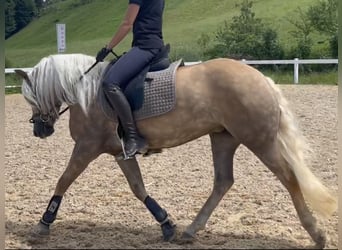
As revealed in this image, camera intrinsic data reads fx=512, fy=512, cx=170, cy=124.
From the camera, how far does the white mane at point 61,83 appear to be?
15.1 ft

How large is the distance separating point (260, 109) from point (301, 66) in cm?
A: 1862

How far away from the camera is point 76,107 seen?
462 cm

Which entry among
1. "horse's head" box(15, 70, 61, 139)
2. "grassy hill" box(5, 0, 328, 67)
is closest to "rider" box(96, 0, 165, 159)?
"horse's head" box(15, 70, 61, 139)

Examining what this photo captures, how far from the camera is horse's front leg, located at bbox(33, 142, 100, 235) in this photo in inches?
177

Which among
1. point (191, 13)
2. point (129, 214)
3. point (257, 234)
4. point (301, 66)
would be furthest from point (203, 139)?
point (191, 13)

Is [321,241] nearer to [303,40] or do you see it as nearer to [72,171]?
[72,171]

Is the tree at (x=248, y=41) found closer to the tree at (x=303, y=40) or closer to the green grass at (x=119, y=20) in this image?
the tree at (x=303, y=40)

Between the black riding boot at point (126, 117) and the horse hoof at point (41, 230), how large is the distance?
985 millimetres

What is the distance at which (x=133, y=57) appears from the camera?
4.43 meters

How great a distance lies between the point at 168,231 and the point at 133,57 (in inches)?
61.0

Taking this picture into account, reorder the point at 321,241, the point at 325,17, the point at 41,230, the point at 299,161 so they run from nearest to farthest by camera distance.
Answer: the point at 321,241, the point at 299,161, the point at 41,230, the point at 325,17

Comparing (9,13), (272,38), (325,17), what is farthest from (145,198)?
(325,17)

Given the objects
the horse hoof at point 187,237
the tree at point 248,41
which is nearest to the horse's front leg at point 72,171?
the horse hoof at point 187,237

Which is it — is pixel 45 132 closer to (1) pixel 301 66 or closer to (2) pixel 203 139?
(2) pixel 203 139
